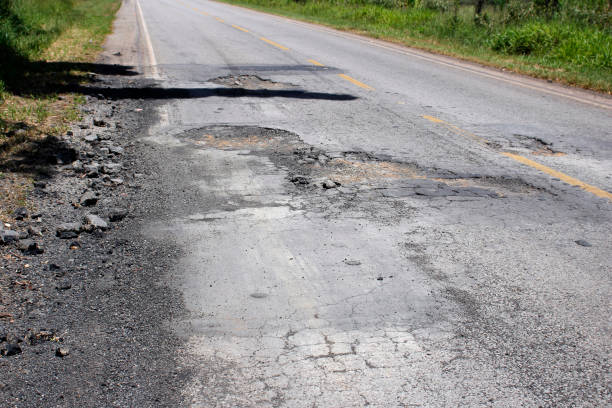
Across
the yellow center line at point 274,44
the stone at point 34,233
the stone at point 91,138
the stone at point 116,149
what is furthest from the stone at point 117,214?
the yellow center line at point 274,44

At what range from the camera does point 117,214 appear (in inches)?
175

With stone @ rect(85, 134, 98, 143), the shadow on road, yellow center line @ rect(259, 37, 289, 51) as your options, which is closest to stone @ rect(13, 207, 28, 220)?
stone @ rect(85, 134, 98, 143)

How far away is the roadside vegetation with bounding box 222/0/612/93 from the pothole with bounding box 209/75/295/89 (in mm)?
6166

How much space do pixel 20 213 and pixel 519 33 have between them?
15.2 metres

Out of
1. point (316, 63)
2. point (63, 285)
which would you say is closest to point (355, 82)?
point (316, 63)

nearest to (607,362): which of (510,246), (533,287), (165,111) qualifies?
(533,287)

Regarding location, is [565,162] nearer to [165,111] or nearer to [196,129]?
[196,129]

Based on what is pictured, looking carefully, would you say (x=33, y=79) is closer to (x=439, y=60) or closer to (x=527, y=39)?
(x=439, y=60)

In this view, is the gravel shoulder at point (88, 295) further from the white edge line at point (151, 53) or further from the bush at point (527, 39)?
the bush at point (527, 39)

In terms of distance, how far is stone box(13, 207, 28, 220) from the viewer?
4.35m

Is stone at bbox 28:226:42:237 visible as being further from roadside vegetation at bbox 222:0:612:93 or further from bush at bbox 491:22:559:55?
bush at bbox 491:22:559:55

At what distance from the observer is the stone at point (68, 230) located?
407cm

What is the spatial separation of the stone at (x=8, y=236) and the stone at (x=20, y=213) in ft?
1.17

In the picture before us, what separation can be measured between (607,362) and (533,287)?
77 cm
